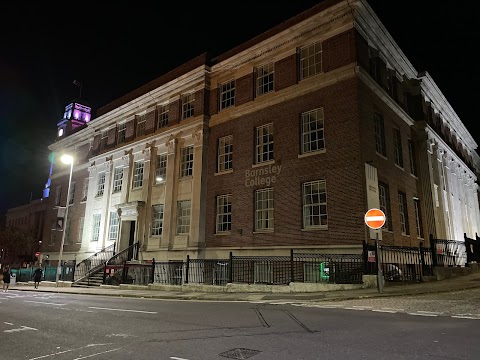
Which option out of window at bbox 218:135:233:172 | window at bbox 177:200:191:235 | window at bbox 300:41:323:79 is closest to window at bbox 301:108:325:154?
window at bbox 300:41:323:79

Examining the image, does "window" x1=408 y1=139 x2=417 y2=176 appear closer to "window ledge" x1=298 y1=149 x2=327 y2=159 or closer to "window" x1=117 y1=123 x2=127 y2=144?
"window ledge" x1=298 y1=149 x2=327 y2=159

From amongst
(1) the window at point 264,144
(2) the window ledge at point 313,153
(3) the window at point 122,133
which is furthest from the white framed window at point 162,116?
(2) the window ledge at point 313,153

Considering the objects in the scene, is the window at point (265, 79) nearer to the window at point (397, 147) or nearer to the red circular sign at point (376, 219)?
the window at point (397, 147)

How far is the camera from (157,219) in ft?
87.8

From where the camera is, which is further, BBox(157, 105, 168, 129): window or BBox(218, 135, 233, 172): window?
BBox(157, 105, 168, 129): window

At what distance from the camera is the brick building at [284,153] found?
1850cm

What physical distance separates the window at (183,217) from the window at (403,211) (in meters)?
13.4

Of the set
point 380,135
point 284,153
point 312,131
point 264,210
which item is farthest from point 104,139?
point 380,135

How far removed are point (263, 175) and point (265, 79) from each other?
631cm

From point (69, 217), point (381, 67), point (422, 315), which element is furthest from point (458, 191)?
point (69, 217)

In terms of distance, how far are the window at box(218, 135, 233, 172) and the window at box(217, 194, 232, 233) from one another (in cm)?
197

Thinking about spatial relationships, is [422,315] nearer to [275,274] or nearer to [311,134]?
[275,274]

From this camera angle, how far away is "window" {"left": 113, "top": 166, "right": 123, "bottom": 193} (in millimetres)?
30938

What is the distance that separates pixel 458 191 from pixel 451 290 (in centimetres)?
2185
